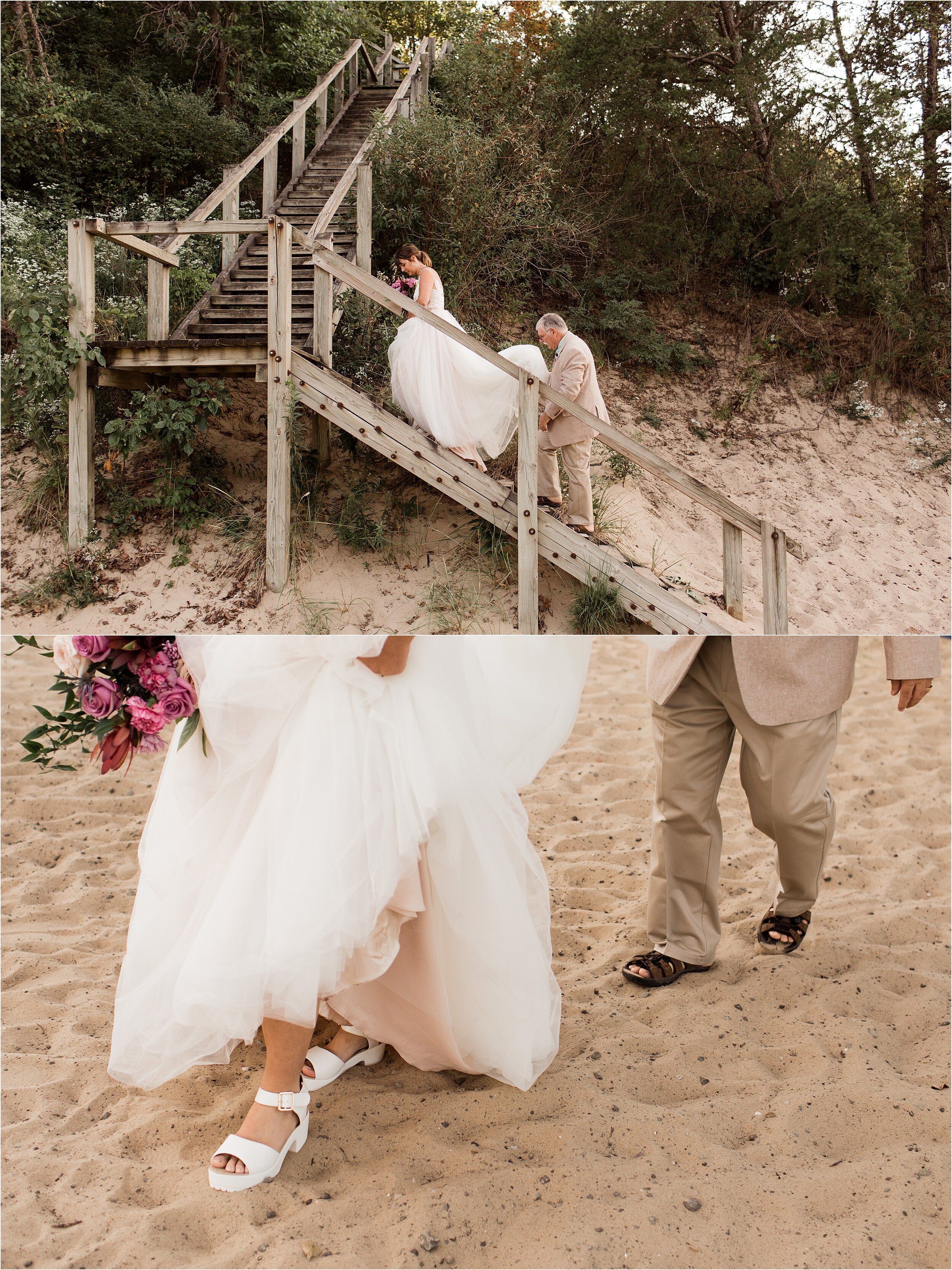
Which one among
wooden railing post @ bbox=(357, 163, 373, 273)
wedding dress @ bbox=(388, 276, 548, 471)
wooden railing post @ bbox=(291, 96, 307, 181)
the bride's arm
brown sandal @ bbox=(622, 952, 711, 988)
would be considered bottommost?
brown sandal @ bbox=(622, 952, 711, 988)

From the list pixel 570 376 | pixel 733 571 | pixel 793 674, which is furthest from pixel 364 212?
pixel 793 674

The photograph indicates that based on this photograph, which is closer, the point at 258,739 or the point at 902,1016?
the point at 258,739

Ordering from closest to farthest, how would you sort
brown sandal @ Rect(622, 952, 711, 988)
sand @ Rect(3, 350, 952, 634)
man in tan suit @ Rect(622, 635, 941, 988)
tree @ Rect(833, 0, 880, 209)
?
man in tan suit @ Rect(622, 635, 941, 988) → brown sandal @ Rect(622, 952, 711, 988) → sand @ Rect(3, 350, 952, 634) → tree @ Rect(833, 0, 880, 209)

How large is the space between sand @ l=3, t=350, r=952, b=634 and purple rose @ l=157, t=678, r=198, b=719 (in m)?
2.76

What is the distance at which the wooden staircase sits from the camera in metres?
4.23

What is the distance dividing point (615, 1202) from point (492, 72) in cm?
497

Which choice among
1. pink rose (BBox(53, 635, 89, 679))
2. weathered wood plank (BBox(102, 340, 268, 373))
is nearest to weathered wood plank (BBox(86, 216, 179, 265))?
weathered wood plank (BBox(102, 340, 268, 373))

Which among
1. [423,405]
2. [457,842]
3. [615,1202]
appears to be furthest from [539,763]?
[423,405]

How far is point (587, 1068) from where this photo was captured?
4.85 ft

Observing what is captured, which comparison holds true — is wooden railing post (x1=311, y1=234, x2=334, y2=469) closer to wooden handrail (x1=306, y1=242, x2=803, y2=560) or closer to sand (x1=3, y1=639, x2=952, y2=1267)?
wooden handrail (x1=306, y1=242, x2=803, y2=560)

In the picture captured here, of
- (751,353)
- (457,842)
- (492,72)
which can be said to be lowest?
(457,842)

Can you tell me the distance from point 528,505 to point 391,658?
270 cm

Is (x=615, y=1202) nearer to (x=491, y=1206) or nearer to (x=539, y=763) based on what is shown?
(x=491, y=1206)

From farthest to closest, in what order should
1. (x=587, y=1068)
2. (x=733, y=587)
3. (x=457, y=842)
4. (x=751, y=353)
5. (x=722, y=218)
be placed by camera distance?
(x=751, y=353), (x=722, y=218), (x=733, y=587), (x=587, y=1068), (x=457, y=842)
